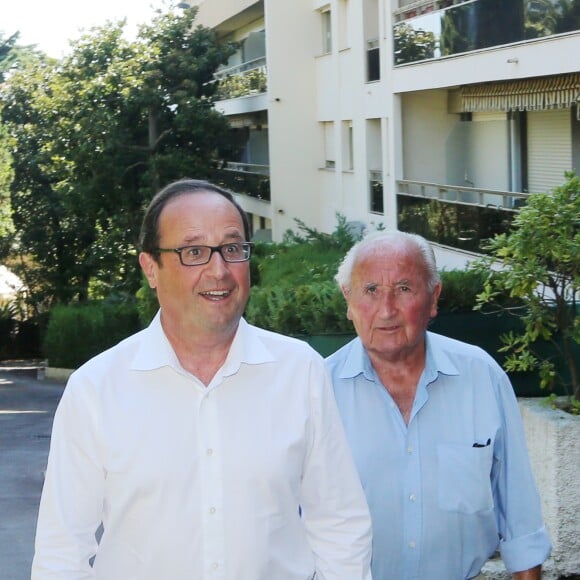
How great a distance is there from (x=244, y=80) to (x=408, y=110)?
12.6m

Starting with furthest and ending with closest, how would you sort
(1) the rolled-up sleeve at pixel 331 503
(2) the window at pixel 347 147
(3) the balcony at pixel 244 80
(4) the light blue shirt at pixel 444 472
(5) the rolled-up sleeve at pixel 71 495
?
1. (3) the balcony at pixel 244 80
2. (2) the window at pixel 347 147
3. (4) the light blue shirt at pixel 444 472
4. (1) the rolled-up sleeve at pixel 331 503
5. (5) the rolled-up sleeve at pixel 71 495

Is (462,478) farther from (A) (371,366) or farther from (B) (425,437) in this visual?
(A) (371,366)

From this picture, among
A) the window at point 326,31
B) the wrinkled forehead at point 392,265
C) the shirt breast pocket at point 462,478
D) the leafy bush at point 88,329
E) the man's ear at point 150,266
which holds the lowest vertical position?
the leafy bush at point 88,329

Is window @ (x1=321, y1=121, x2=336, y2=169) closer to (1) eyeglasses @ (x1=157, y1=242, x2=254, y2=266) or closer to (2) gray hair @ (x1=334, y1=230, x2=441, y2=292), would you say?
(2) gray hair @ (x1=334, y1=230, x2=441, y2=292)

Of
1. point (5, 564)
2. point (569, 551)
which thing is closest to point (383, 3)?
point (5, 564)

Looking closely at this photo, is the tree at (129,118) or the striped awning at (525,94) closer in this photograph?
the striped awning at (525,94)

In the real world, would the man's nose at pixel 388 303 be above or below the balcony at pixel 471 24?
below

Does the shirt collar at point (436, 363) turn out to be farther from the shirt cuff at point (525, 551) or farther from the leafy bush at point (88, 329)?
the leafy bush at point (88, 329)

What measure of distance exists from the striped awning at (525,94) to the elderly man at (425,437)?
Answer: 10331 mm

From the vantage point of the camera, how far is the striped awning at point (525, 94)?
14320mm

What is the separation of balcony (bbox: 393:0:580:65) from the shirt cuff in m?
10.3

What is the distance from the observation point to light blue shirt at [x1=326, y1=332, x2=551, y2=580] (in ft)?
12.7

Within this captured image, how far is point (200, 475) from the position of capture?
Result: 2.96 metres

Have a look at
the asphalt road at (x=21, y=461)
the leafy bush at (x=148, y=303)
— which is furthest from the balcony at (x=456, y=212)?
the asphalt road at (x=21, y=461)
